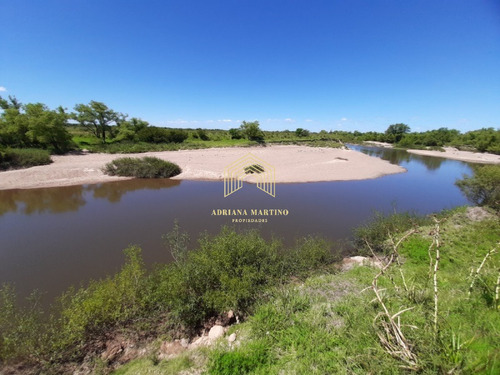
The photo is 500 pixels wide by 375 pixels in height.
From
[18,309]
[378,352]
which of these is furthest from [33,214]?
[378,352]

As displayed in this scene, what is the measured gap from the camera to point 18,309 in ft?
16.8

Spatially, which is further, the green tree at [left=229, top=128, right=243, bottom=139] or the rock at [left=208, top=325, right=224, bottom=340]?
the green tree at [left=229, top=128, right=243, bottom=139]

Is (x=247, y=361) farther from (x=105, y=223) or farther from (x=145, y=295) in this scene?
(x=105, y=223)

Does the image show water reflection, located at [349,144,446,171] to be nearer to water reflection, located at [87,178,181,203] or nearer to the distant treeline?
the distant treeline

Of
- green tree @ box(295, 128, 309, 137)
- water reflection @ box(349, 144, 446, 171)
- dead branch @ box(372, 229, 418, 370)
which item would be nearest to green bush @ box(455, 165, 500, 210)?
dead branch @ box(372, 229, 418, 370)

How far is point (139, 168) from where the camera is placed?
744 inches

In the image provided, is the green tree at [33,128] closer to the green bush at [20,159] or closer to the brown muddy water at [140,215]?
the green bush at [20,159]

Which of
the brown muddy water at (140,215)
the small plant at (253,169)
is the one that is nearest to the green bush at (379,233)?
the brown muddy water at (140,215)

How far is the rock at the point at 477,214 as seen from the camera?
8469 millimetres

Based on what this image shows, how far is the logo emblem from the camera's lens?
1566 cm

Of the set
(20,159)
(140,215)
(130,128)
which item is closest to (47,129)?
(20,159)

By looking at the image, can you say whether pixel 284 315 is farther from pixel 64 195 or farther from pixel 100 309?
pixel 64 195

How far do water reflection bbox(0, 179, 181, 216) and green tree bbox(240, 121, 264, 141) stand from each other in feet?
111

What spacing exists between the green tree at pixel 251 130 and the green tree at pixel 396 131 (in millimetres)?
47971
